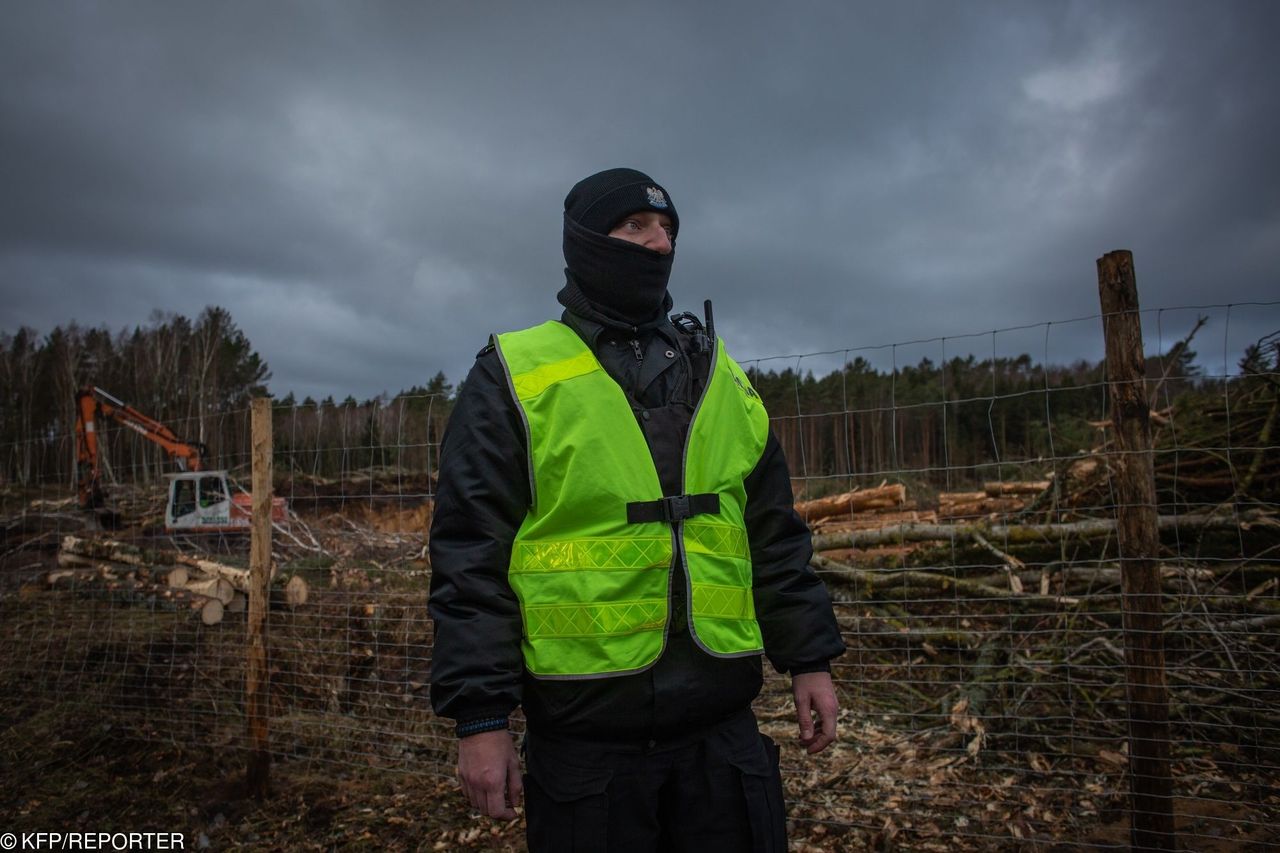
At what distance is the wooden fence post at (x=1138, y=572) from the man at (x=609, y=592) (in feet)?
6.19

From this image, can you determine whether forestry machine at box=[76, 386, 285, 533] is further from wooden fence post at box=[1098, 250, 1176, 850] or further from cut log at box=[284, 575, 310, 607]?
wooden fence post at box=[1098, 250, 1176, 850]

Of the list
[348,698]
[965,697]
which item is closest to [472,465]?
[965,697]

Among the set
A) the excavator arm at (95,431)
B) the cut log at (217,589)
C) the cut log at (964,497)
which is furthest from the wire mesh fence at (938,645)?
the excavator arm at (95,431)

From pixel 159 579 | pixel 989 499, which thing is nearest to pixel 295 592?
pixel 159 579

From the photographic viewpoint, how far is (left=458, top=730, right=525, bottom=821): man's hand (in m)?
1.52

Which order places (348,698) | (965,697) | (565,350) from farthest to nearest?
(348,698), (965,697), (565,350)

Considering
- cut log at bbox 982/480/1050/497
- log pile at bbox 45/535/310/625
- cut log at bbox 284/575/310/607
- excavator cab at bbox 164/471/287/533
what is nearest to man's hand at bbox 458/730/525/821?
log pile at bbox 45/535/310/625

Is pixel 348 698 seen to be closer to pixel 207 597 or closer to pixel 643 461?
pixel 207 597

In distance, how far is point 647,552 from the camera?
1.66m

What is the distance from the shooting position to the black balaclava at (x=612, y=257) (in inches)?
74.3

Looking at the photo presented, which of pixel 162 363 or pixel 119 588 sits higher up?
pixel 162 363

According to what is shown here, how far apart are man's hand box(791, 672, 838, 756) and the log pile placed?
481 centimetres

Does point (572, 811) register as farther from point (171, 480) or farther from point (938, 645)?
point (171, 480)

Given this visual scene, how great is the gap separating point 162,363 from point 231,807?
41.7 m
